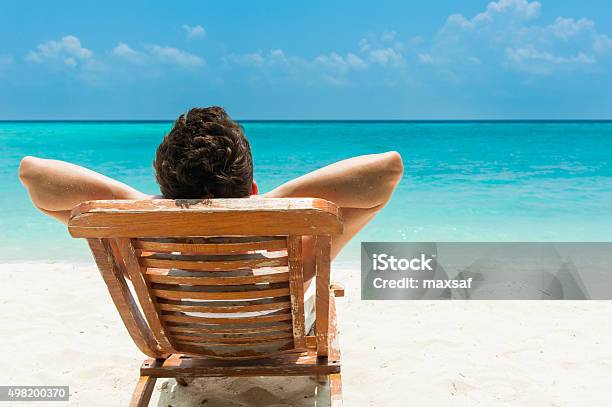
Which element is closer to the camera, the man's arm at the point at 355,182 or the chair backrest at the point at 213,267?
the chair backrest at the point at 213,267

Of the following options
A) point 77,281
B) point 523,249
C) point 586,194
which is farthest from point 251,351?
point 586,194

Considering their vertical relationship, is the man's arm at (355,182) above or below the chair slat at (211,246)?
above

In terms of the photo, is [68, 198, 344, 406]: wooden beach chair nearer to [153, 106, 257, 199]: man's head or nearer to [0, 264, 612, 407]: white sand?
[153, 106, 257, 199]: man's head

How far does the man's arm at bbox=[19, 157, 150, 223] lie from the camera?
1941mm

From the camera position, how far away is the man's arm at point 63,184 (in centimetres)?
194

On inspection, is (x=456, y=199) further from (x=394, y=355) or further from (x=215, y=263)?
(x=215, y=263)

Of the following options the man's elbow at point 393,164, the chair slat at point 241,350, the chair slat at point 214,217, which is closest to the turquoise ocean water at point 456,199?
the chair slat at point 241,350

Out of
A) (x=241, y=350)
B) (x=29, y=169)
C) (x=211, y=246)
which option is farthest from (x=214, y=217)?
(x=29, y=169)

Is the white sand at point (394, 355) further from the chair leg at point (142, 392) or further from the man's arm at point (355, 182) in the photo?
the man's arm at point (355, 182)

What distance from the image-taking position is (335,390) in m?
1.92

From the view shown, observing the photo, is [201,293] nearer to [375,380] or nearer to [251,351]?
[251,351]

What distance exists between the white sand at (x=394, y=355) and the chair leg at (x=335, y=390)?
0.59 meters

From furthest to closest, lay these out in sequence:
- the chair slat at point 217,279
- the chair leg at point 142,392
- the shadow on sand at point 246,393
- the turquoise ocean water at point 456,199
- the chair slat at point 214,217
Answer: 1. the turquoise ocean water at point 456,199
2. the shadow on sand at point 246,393
3. the chair leg at point 142,392
4. the chair slat at point 217,279
5. the chair slat at point 214,217

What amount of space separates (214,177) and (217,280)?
31cm
